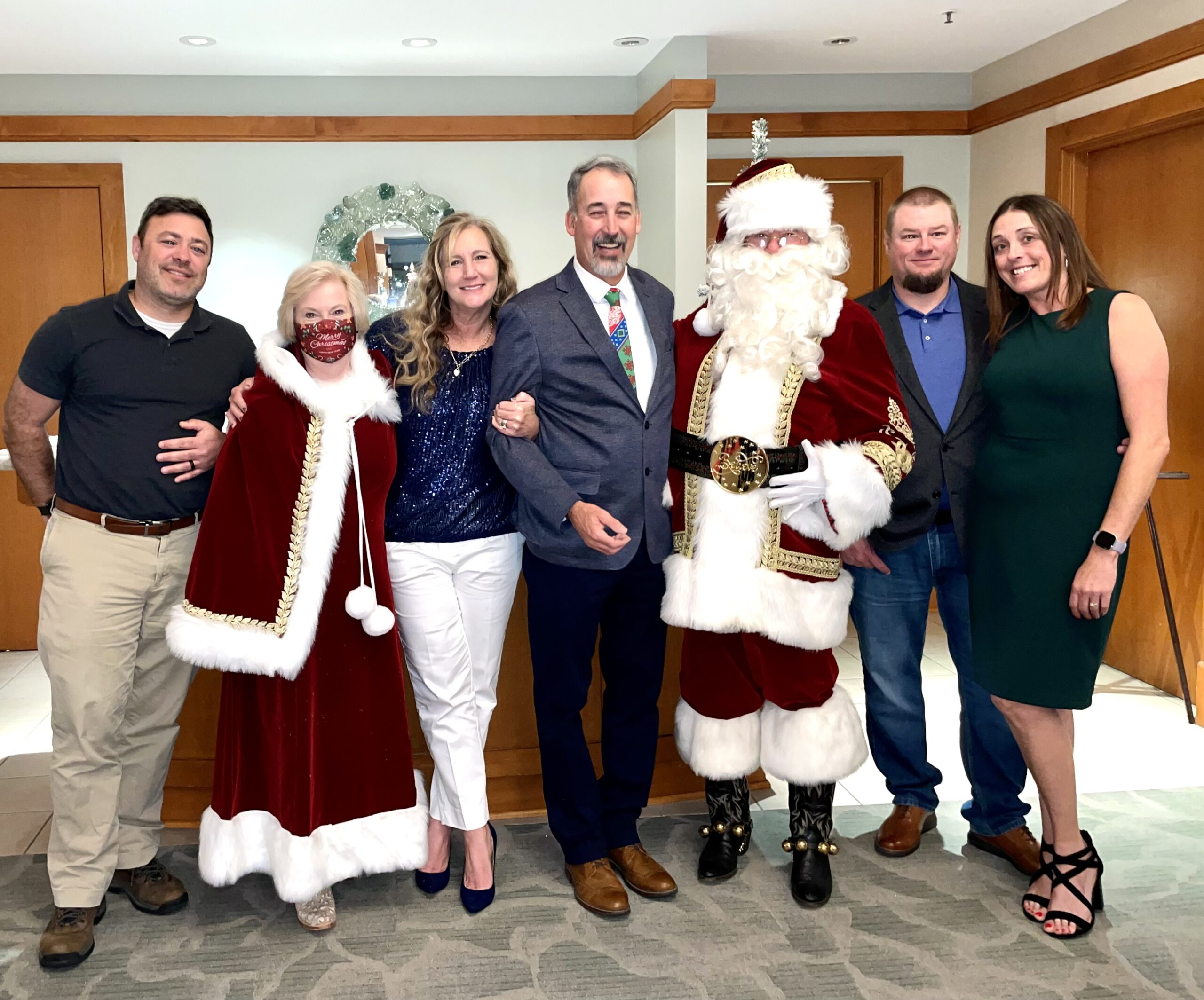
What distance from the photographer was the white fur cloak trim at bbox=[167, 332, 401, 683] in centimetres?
230

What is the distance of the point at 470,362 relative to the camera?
2.46 metres

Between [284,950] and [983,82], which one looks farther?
[983,82]

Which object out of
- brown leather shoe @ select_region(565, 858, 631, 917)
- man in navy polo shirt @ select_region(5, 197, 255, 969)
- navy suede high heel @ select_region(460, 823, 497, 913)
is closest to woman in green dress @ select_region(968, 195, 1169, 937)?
brown leather shoe @ select_region(565, 858, 631, 917)

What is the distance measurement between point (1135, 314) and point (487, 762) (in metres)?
2.09

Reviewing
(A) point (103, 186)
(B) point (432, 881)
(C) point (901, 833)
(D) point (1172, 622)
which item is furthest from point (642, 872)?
(A) point (103, 186)

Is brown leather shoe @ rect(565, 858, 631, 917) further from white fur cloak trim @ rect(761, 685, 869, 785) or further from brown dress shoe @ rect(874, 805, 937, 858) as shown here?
brown dress shoe @ rect(874, 805, 937, 858)

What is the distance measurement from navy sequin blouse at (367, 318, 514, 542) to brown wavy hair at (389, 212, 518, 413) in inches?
1.2

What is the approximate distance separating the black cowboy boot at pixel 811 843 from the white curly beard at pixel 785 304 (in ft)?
3.33

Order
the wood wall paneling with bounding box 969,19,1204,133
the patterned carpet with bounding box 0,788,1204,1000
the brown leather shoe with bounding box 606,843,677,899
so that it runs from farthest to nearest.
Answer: the wood wall paneling with bounding box 969,19,1204,133
the brown leather shoe with bounding box 606,843,677,899
the patterned carpet with bounding box 0,788,1204,1000

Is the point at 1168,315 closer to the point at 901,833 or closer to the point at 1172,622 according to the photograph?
the point at 1172,622

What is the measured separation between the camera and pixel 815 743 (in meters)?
2.48

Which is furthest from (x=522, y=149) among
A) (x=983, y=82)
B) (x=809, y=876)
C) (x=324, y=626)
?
(x=809, y=876)

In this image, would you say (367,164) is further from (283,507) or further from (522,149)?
(283,507)

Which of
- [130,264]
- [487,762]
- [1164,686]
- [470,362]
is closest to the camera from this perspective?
[470,362]
